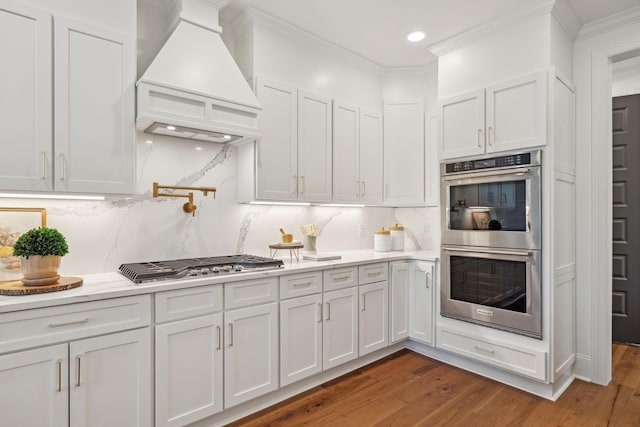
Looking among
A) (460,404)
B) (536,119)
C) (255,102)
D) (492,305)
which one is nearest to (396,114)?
(536,119)

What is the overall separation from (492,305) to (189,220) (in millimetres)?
2435

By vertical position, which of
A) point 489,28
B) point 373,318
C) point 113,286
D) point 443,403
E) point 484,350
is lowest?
point 443,403

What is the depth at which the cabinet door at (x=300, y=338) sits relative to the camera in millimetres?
2535

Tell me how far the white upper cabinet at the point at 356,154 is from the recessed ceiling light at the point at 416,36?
0.73 metres

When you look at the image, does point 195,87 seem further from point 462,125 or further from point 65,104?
point 462,125

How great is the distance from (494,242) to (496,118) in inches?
38.0

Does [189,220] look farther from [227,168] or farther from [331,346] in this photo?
[331,346]

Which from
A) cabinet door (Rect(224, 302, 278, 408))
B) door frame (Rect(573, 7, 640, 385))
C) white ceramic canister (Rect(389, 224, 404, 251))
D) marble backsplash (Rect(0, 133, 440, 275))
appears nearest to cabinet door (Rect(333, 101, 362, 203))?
marble backsplash (Rect(0, 133, 440, 275))

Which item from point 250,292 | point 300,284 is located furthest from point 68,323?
point 300,284

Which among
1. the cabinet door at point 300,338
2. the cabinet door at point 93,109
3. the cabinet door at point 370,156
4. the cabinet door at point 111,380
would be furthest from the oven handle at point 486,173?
the cabinet door at point 111,380

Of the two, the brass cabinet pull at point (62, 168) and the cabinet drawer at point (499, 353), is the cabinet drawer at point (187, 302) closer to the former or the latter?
the brass cabinet pull at point (62, 168)

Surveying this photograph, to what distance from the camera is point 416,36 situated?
3.13 meters

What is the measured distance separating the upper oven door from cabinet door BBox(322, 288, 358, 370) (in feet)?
3.28

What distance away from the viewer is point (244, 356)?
2.33 m
